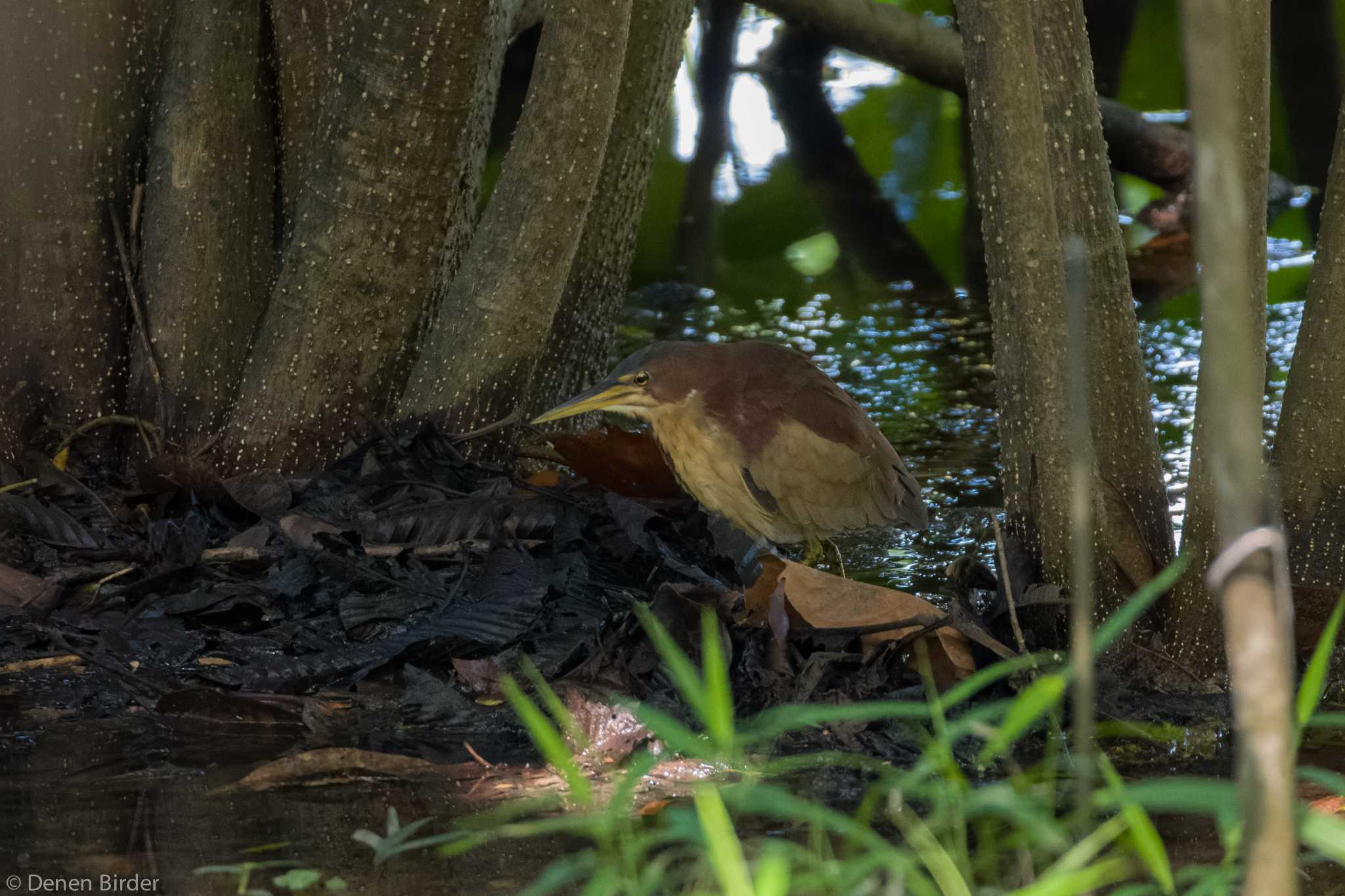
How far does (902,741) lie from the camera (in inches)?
120

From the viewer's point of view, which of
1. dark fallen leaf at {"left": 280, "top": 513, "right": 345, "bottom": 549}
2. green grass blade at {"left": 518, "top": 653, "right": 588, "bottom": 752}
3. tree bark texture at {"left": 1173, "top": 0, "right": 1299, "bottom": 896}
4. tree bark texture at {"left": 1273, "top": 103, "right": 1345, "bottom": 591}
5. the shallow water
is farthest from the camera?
the shallow water

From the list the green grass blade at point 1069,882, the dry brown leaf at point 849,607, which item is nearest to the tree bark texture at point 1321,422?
the dry brown leaf at point 849,607

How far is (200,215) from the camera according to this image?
4410 millimetres

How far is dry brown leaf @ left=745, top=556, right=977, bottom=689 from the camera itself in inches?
134

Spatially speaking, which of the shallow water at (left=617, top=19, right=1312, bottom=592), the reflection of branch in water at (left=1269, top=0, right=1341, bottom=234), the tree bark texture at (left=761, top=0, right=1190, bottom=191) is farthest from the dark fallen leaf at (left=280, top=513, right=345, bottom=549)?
the reflection of branch in water at (left=1269, top=0, right=1341, bottom=234)

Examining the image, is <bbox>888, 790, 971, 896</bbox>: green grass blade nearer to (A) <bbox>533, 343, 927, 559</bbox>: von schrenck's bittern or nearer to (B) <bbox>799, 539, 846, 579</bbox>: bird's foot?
(A) <bbox>533, 343, 927, 559</bbox>: von schrenck's bittern

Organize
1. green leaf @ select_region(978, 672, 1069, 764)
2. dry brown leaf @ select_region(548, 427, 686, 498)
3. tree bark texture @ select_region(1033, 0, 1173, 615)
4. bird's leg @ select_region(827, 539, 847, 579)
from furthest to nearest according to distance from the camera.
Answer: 1. bird's leg @ select_region(827, 539, 847, 579)
2. dry brown leaf @ select_region(548, 427, 686, 498)
3. tree bark texture @ select_region(1033, 0, 1173, 615)
4. green leaf @ select_region(978, 672, 1069, 764)

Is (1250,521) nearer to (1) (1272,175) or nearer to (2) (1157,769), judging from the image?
(2) (1157,769)

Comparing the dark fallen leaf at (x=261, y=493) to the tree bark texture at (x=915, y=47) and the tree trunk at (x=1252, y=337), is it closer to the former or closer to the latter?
the tree trunk at (x=1252, y=337)

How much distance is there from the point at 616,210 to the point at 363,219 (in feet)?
3.31

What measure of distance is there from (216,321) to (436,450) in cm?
85

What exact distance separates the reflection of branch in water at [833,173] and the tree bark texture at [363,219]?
14.7 feet

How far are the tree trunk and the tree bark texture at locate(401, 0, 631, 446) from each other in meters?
1.67

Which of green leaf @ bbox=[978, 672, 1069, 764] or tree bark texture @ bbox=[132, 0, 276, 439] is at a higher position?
tree bark texture @ bbox=[132, 0, 276, 439]
